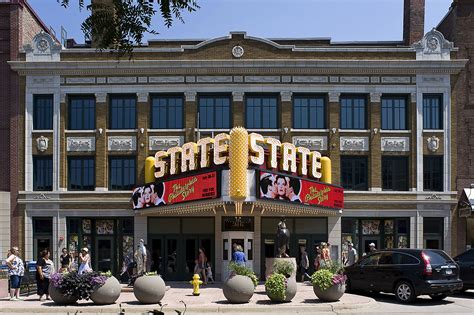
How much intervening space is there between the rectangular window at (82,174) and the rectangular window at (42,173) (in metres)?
1.04

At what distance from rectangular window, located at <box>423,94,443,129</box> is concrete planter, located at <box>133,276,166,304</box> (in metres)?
18.6

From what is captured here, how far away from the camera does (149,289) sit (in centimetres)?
2016

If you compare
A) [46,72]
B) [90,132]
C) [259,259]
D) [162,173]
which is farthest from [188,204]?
[46,72]

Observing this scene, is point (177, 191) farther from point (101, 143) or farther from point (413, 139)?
point (413, 139)

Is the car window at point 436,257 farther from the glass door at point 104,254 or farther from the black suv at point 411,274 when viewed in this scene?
the glass door at point 104,254

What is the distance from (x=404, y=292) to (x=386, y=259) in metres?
1.32

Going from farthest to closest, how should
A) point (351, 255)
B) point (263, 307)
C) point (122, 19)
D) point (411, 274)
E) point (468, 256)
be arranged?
point (351, 255) < point (468, 256) < point (411, 274) < point (263, 307) < point (122, 19)

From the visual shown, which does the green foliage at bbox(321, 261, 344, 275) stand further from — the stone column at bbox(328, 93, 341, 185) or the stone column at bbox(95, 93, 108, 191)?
the stone column at bbox(95, 93, 108, 191)

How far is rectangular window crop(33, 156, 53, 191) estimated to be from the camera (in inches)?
1310

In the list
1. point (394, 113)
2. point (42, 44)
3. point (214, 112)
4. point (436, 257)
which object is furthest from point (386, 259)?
point (42, 44)

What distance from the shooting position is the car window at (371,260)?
72.1 ft

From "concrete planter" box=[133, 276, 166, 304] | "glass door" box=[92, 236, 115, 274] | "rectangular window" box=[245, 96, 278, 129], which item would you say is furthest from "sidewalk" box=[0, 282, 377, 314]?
"rectangular window" box=[245, 96, 278, 129]

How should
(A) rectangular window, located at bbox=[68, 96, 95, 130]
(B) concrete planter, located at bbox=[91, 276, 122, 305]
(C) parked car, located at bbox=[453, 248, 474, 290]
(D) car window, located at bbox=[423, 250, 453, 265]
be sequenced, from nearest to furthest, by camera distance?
(B) concrete planter, located at bbox=[91, 276, 122, 305]
(D) car window, located at bbox=[423, 250, 453, 265]
(C) parked car, located at bbox=[453, 248, 474, 290]
(A) rectangular window, located at bbox=[68, 96, 95, 130]

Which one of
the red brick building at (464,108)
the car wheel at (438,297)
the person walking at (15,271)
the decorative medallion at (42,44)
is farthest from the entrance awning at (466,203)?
the decorative medallion at (42,44)
